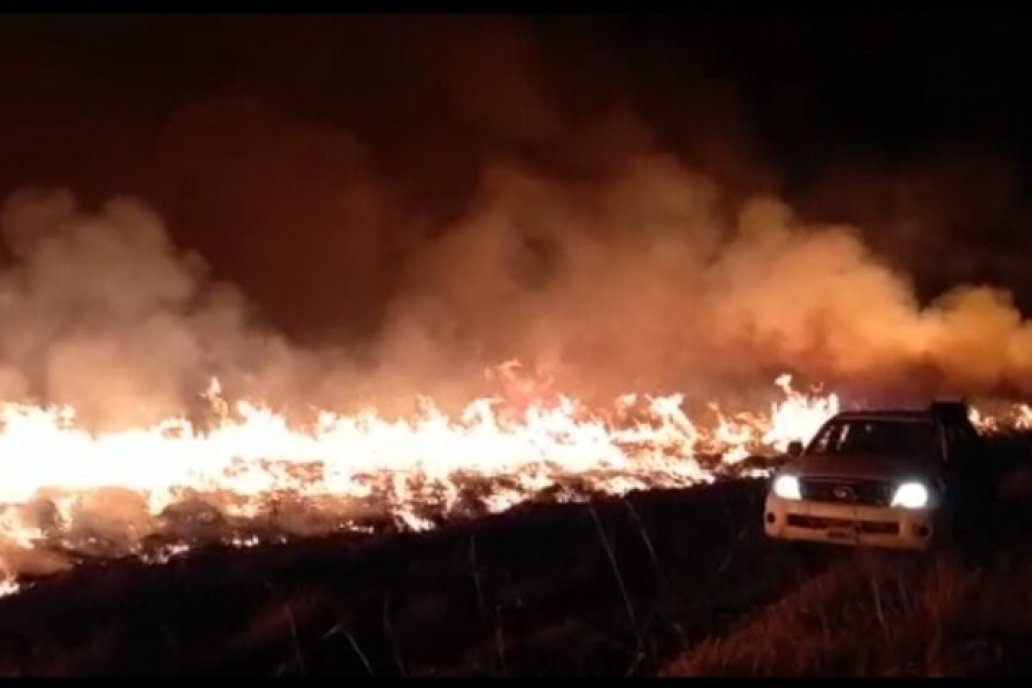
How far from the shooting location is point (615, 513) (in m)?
19.8

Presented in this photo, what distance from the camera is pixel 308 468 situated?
78.3 feet

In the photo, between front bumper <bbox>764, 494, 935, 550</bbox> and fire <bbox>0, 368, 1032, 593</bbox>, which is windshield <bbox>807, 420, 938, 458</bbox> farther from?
fire <bbox>0, 368, 1032, 593</bbox>

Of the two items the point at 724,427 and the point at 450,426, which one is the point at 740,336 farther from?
the point at 450,426

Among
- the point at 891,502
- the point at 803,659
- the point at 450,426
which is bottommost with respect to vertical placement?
the point at 803,659

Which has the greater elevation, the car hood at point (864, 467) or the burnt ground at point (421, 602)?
the car hood at point (864, 467)

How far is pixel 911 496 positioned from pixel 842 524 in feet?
2.34

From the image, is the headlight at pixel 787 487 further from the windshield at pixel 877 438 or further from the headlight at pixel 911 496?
the headlight at pixel 911 496

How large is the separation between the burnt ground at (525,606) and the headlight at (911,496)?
0.60 metres

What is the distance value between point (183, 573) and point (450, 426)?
14637 millimetres

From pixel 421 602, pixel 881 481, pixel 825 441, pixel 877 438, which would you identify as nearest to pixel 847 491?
pixel 881 481

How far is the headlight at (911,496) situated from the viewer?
1401cm

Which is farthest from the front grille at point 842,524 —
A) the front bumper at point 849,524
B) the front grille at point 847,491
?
the front grille at point 847,491

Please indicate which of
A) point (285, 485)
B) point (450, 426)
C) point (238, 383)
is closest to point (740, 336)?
point (450, 426)

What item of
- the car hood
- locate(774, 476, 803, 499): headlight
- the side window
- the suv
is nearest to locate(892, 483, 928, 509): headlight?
the suv
